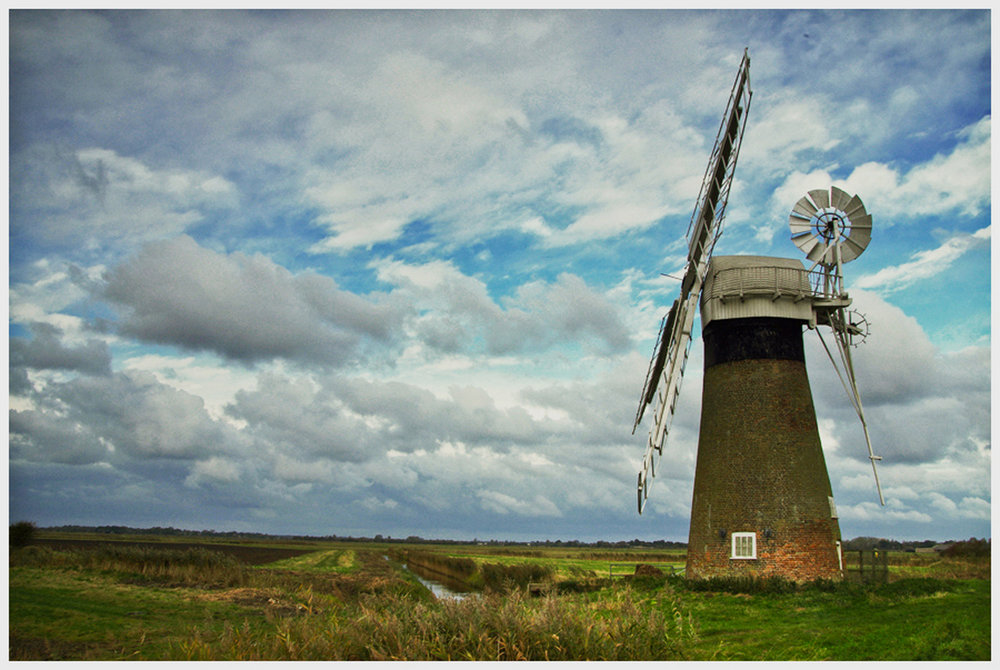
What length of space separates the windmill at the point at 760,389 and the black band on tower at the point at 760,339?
4 cm

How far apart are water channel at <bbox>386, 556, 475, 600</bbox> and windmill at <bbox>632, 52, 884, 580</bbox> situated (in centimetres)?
1788

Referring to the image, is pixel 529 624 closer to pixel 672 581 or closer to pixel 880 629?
pixel 880 629

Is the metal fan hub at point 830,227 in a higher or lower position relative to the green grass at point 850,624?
higher

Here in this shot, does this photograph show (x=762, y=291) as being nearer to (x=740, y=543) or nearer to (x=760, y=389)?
(x=760, y=389)

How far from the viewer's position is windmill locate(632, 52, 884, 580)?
21891 millimetres

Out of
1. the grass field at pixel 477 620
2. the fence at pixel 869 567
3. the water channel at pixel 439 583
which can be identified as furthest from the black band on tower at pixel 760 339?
the water channel at pixel 439 583

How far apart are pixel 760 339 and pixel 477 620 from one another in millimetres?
16780

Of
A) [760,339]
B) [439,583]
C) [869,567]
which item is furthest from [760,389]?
[439,583]

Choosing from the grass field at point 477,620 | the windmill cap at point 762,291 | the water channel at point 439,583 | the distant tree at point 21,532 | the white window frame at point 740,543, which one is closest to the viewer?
the grass field at point 477,620

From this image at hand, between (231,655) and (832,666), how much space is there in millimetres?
9966

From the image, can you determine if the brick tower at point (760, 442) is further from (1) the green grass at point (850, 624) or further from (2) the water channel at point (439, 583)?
(2) the water channel at point (439, 583)

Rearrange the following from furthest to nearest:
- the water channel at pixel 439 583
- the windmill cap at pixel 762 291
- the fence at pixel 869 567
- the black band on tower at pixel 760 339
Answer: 1. the water channel at pixel 439 583
2. the windmill cap at pixel 762 291
3. the black band on tower at pixel 760 339
4. the fence at pixel 869 567

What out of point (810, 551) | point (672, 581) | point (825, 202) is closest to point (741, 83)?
point (825, 202)

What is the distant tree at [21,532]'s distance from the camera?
107 feet
